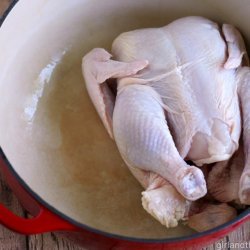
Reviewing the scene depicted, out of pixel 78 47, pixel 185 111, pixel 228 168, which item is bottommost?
pixel 228 168

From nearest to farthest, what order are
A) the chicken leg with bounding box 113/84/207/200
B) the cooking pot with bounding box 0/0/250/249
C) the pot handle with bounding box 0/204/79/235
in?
the pot handle with bounding box 0/204/79/235
the chicken leg with bounding box 113/84/207/200
the cooking pot with bounding box 0/0/250/249

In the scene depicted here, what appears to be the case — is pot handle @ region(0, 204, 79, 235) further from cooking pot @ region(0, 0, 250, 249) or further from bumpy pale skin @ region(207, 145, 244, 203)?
bumpy pale skin @ region(207, 145, 244, 203)

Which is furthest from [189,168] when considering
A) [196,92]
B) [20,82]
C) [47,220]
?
[20,82]

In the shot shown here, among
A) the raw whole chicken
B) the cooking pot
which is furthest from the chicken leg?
the cooking pot

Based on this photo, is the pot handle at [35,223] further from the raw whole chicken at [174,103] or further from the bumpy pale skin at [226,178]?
the bumpy pale skin at [226,178]

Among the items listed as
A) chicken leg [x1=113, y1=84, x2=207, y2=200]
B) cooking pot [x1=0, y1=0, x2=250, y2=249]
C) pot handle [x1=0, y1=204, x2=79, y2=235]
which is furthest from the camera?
cooking pot [x1=0, y1=0, x2=250, y2=249]

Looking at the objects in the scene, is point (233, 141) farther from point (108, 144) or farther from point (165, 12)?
Result: point (165, 12)
